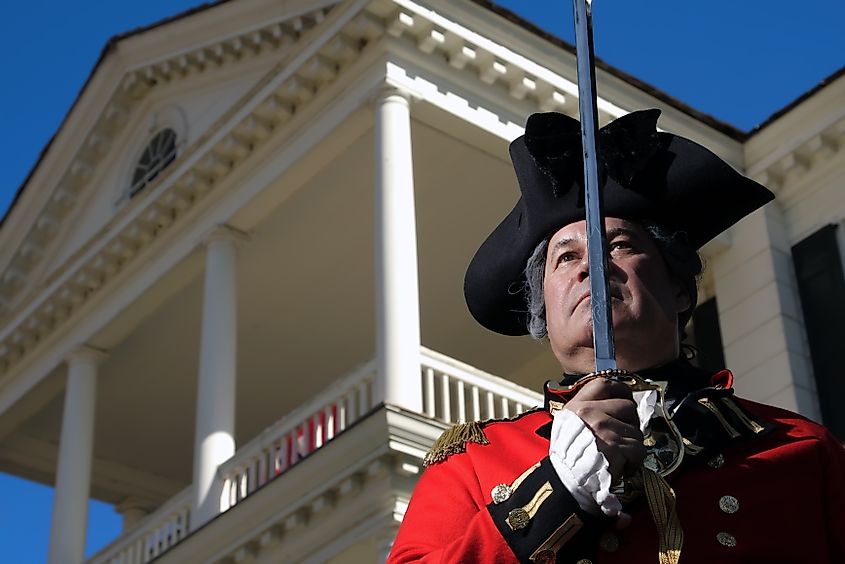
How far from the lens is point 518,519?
131 inches

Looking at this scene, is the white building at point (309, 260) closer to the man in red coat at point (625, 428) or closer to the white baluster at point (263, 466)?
the white baluster at point (263, 466)

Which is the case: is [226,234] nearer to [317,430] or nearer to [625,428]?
[317,430]

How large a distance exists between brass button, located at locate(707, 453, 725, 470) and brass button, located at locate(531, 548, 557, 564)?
47 cm

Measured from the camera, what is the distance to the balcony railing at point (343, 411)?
12.7 m

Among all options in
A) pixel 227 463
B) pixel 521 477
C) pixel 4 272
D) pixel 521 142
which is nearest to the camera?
pixel 521 477

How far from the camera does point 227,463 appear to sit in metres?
13.8

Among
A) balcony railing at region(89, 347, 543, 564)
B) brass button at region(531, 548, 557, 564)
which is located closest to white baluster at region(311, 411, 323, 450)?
balcony railing at region(89, 347, 543, 564)

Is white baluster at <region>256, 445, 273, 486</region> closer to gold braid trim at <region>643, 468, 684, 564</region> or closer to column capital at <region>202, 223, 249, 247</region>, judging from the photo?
column capital at <region>202, 223, 249, 247</region>

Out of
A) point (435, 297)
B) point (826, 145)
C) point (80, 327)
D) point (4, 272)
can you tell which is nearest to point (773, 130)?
point (826, 145)

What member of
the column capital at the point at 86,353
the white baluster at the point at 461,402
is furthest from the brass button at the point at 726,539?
the column capital at the point at 86,353

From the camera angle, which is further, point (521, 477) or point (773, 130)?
point (773, 130)

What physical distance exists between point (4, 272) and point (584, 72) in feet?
56.2

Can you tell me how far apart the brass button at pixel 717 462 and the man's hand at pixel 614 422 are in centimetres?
35

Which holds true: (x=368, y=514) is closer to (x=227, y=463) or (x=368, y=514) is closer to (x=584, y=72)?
(x=227, y=463)
